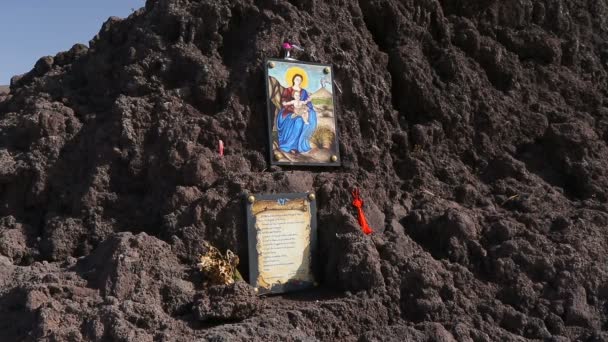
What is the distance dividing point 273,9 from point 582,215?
3.10 m

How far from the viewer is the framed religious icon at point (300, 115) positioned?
5004mm

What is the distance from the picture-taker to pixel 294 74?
513 cm

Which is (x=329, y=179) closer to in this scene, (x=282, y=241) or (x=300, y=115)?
(x=300, y=115)

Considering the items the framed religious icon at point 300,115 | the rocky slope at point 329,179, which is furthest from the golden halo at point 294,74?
the rocky slope at point 329,179

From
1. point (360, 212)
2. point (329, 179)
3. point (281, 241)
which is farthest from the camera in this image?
point (329, 179)

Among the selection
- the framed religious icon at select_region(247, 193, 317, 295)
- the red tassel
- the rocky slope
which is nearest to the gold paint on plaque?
the framed religious icon at select_region(247, 193, 317, 295)

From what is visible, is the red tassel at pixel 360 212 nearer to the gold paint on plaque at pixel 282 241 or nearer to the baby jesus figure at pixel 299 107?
the gold paint on plaque at pixel 282 241

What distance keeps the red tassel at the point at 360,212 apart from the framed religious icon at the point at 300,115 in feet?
1.26

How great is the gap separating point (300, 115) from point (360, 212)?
927mm

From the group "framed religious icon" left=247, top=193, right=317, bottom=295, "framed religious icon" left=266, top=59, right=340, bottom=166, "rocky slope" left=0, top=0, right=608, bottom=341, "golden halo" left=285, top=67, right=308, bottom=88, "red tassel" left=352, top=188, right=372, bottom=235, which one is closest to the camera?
"rocky slope" left=0, top=0, right=608, bottom=341

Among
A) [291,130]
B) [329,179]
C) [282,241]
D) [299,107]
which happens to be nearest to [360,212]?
[329,179]

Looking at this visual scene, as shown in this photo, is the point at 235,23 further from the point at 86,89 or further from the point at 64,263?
the point at 64,263

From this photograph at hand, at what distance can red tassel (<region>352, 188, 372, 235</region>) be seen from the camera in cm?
472

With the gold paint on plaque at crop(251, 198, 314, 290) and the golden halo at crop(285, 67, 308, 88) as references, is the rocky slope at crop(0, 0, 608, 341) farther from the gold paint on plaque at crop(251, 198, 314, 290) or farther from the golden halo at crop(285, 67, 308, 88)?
the golden halo at crop(285, 67, 308, 88)
